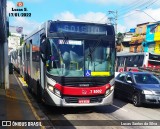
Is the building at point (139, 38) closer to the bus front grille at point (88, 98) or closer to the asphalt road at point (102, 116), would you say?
the asphalt road at point (102, 116)

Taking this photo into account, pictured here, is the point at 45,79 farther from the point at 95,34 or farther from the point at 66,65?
the point at 95,34

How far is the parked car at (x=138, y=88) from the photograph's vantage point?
12961 millimetres

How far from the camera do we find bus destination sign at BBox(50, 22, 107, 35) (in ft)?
34.9

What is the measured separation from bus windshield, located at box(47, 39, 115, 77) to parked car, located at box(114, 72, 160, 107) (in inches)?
108

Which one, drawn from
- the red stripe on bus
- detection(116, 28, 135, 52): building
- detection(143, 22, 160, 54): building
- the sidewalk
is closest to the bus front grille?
the red stripe on bus

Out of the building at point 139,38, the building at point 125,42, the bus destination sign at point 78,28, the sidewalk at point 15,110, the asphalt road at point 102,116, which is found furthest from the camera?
the building at point 125,42

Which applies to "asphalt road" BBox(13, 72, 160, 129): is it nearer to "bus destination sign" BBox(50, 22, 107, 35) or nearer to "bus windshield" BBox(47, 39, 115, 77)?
"bus windshield" BBox(47, 39, 115, 77)

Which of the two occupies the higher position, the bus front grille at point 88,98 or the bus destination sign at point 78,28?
the bus destination sign at point 78,28

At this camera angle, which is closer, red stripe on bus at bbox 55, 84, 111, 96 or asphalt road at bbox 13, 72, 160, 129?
asphalt road at bbox 13, 72, 160, 129

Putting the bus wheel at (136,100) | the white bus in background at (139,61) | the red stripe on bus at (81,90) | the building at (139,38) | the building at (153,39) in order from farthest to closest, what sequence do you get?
the building at (139,38) < the building at (153,39) < the white bus in background at (139,61) < the bus wheel at (136,100) < the red stripe on bus at (81,90)

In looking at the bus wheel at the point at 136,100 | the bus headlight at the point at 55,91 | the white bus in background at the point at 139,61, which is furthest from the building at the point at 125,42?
the bus headlight at the point at 55,91

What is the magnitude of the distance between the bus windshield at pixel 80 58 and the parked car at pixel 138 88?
274 centimetres

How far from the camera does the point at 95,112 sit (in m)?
11.5

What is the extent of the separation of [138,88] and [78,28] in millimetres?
4303
